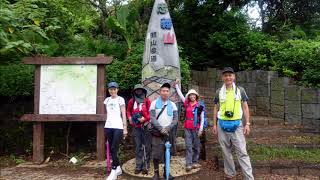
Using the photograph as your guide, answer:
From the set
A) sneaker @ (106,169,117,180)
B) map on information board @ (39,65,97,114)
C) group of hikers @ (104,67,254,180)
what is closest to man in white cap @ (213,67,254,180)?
group of hikers @ (104,67,254,180)

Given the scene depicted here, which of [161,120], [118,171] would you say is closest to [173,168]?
[118,171]

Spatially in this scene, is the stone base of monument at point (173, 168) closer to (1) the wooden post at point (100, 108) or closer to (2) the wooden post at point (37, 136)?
(1) the wooden post at point (100, 108)

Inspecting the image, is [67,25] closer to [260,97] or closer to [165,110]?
[260,97]

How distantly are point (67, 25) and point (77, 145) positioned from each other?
4590 mm

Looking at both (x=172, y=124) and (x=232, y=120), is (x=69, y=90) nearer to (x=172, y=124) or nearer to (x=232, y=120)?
(x=172, y=124)

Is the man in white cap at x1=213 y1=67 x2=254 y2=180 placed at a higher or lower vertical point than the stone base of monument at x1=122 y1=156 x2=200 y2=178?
higher

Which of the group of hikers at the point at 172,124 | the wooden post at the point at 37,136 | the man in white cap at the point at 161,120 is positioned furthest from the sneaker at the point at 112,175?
the wooden post at the point at 37,136

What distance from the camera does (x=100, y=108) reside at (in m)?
8.02

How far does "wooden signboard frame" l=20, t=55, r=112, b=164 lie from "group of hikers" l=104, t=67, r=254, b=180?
→ 1.28 m

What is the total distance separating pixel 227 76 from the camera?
19.4 feet

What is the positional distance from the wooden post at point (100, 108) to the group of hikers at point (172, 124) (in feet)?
4.13

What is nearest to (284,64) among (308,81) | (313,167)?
(308,81)

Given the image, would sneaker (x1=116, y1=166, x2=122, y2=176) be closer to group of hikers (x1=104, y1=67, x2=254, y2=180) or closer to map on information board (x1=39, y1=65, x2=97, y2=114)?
group of hikers (x1=104, y1=67, x2=254, y2=180)

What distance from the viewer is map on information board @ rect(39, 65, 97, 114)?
26.3ft
